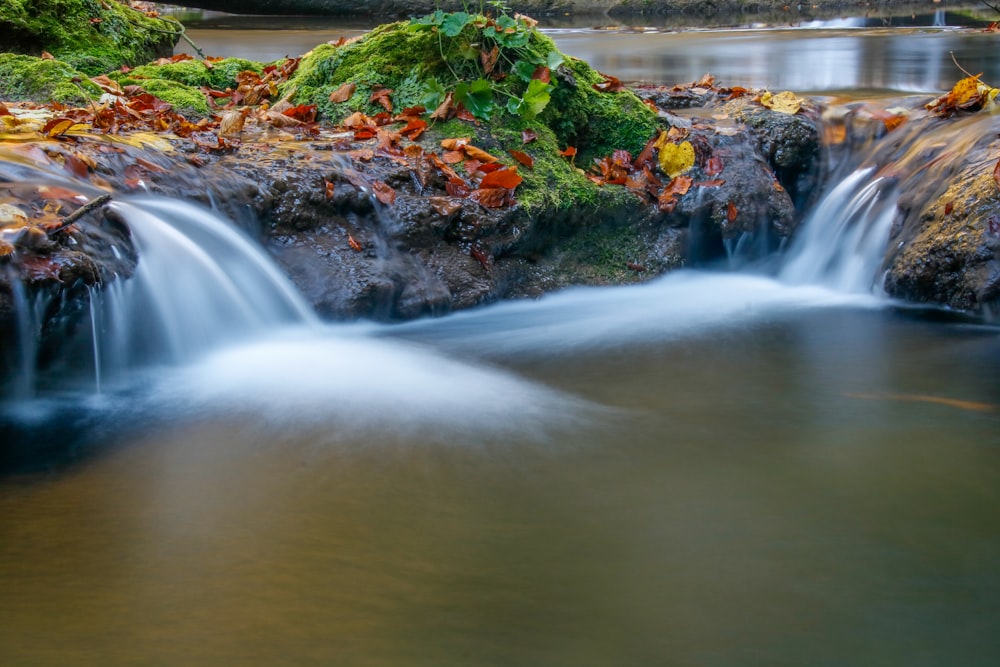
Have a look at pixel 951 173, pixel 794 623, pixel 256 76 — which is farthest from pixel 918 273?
pixel 256 76

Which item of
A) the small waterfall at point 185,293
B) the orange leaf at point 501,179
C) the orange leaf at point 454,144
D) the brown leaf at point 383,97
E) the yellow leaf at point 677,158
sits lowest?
the small waterfall at point 185,293

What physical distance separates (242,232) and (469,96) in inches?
65.9

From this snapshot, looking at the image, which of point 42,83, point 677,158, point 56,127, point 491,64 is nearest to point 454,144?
point 491,64

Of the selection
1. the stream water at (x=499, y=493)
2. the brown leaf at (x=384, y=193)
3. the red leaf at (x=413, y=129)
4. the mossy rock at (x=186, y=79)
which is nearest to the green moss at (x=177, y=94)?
the mossy rock at (x=186, y=79)

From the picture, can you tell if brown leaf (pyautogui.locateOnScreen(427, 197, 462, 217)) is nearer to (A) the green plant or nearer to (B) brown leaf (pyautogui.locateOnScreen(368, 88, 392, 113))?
(A) the green plant

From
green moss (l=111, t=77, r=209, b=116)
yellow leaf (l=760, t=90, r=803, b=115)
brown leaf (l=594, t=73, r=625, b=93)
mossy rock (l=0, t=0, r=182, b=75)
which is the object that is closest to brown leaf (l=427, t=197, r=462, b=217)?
brown leaf (l=594, t=73, r=625, b=93)

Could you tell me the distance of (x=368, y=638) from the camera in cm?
217

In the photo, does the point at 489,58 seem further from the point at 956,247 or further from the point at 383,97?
the point at 956,247

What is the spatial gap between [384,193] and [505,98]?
1.19 metres

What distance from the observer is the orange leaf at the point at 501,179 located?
5008 millimetres

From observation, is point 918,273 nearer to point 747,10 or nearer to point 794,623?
point 794,623

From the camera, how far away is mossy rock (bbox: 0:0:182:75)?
299 inches

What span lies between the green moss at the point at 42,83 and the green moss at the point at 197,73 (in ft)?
1.76

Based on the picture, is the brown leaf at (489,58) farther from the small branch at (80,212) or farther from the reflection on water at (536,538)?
the small branch at (80,212)
